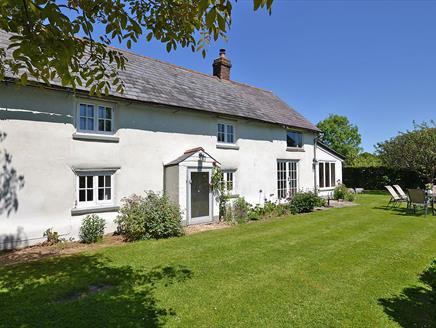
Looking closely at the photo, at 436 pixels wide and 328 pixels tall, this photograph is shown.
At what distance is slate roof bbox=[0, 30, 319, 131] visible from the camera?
12.5m

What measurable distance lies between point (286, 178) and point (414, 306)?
13.9m

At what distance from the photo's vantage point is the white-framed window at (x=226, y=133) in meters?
15.2

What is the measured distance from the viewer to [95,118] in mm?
10711

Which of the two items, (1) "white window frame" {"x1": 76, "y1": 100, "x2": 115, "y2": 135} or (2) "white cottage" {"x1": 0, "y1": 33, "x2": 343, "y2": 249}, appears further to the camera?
(1) "white window frame" {"x1": 76, "y1": 100, "x2": 115, "y2": 135}

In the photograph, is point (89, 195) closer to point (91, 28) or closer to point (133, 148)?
point (133, 148)

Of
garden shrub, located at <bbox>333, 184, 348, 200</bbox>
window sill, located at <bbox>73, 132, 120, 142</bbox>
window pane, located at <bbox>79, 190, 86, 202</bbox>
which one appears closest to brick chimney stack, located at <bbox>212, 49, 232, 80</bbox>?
window sill, located at <bbox>73, 132, 120, 142</bbox>

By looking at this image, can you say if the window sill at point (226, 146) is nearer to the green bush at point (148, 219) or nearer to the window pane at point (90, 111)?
the green bush at point (148, 219)

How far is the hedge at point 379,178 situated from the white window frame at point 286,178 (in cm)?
1624

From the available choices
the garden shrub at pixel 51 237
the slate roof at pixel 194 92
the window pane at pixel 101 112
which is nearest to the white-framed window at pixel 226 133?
the slate roof at pixel 194 92

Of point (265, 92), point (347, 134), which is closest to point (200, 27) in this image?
point (265, 92)

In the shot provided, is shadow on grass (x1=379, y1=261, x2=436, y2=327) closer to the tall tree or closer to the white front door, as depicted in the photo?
the white front door

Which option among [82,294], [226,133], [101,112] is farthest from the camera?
[226,133]

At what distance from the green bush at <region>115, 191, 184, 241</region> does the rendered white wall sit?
1.87 ft

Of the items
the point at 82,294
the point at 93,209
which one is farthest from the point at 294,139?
the point at 82,294
